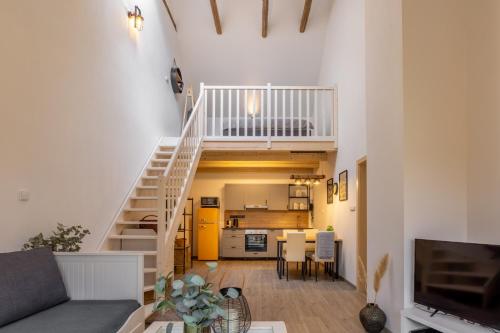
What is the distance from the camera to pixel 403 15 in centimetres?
360

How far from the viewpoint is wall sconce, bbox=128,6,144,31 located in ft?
20.8

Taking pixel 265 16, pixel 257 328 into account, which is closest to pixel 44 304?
pixel 257 328

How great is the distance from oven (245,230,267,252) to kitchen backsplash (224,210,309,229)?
1.53 ft

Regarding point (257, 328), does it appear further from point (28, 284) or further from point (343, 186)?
point (343, 186)

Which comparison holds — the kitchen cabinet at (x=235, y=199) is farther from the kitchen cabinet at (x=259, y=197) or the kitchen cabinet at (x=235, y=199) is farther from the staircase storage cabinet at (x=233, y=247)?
the staircase storage cabinet at (x=233, y=247)

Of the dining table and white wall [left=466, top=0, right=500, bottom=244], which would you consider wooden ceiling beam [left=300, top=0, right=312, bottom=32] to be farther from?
white wall [left=466, top=0, right=500, bottom=244]

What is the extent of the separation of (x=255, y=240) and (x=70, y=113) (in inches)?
248

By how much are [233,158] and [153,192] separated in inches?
82.8

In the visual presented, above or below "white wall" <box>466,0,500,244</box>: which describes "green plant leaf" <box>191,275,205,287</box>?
below

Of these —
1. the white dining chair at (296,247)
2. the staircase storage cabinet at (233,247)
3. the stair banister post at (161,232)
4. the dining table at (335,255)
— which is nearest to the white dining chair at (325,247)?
the white dining chair at (296,247)

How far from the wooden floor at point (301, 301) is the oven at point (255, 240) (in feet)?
6.41

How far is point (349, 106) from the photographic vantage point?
6.58 meters

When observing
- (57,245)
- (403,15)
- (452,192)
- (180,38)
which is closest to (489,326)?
(452,192)

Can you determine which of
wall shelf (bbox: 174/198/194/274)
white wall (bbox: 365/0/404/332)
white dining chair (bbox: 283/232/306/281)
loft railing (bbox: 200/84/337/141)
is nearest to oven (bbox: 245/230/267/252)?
wall shelf (bbox: 174/198/194/274)
